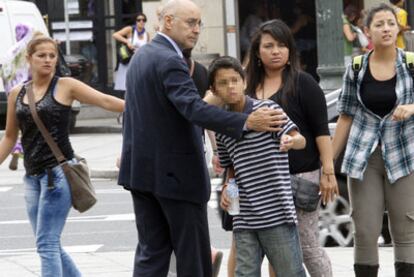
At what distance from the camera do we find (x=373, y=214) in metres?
7.60

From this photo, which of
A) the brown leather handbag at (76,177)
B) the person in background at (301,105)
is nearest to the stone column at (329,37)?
the brown leather handbag at (76,177)

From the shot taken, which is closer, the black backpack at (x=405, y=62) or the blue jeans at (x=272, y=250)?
the blue jeans at (x=272, y=250)

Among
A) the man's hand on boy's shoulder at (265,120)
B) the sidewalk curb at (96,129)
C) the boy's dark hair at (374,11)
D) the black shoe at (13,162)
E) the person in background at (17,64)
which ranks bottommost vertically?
the sidewalk curb at (96,129)

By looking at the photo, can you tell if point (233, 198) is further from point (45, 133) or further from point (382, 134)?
point (45, 133)

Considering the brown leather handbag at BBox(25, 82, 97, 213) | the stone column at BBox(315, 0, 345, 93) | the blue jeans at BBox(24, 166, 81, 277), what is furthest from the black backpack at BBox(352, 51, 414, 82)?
the stone column at BBox(315, 0, 345, 93)

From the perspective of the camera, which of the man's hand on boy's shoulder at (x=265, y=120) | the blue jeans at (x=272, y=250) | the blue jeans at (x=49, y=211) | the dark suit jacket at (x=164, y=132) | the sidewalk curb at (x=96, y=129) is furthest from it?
the sidewalk curb at (x=96, y=129)

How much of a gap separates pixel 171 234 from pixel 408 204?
58.9 inches

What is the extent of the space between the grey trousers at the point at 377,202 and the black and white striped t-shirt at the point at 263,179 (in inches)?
39.2

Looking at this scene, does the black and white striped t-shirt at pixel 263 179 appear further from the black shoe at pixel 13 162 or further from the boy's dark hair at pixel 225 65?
the black shoe at pixel 13 162

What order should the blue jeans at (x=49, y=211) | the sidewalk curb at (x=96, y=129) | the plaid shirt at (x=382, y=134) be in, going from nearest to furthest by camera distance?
the plaid shirt at (x=382, y=134) → the blue jeans at (x=49, y=211) → the sidewalk curb at (x=96, y=129)

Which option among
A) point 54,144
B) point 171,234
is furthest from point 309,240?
point 54,144

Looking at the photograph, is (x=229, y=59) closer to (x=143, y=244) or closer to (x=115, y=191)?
(x=143, y=244)

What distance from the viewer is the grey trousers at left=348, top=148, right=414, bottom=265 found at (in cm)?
760

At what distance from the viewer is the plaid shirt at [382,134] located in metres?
7.56
